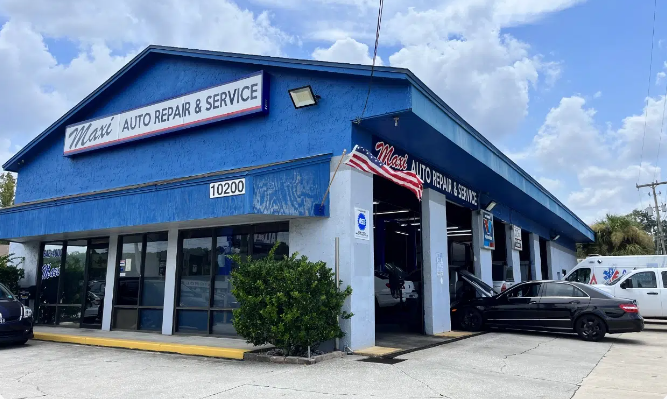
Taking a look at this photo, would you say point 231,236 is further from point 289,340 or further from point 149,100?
point 149,100

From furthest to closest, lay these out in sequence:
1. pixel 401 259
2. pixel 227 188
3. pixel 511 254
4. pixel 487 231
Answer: pixel 401 259, pixel 511 254, pixel 487 231, pixel 227 188

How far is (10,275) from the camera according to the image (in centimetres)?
1620

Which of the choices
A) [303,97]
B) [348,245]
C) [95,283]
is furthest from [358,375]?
[95,283]

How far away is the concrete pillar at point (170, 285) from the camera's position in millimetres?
12828

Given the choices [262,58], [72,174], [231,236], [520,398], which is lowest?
[520,398]

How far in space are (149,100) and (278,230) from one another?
6505 millimetres

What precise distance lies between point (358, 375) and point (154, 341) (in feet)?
19.2

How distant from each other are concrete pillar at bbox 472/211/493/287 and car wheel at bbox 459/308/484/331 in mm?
2423

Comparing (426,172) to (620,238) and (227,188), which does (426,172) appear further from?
(620,238)

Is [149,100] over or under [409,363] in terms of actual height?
over

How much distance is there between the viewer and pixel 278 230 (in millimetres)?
11461

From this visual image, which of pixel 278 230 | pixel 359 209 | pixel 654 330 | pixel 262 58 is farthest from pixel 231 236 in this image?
pixel 654 330

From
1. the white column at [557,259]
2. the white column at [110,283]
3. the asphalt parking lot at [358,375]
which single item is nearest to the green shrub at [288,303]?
the asphalt parking lot at [358,375]

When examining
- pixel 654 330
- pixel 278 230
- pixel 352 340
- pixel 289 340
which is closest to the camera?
pixel 289 340
